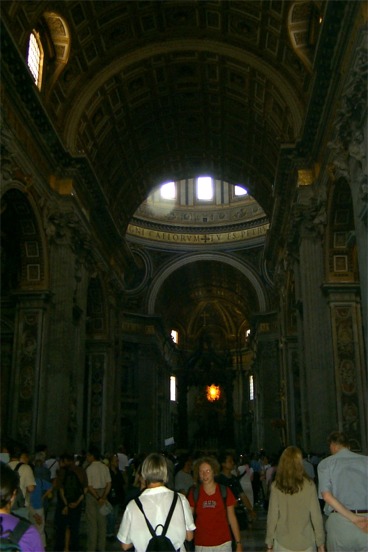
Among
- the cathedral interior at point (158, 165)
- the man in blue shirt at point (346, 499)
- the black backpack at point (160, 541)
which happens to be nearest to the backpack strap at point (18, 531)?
the black backpack at point (160, 541)

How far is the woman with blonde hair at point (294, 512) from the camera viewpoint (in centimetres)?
465

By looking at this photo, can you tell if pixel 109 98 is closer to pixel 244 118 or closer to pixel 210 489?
pixel 244 118

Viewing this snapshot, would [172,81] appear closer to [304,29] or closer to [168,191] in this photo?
[304,29]

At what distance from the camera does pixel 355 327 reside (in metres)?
14.5

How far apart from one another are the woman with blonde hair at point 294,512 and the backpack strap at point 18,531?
7.84ft

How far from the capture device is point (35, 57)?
1527 centimetres

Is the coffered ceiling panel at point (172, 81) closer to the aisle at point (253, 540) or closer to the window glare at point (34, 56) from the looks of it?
the window glare at point (34, 56)

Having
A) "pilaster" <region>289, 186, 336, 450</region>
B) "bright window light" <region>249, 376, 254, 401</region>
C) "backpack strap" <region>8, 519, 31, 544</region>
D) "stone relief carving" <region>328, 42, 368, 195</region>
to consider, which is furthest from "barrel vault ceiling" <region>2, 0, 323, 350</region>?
"bright window light" <region>249, 376, 254, 401</region>

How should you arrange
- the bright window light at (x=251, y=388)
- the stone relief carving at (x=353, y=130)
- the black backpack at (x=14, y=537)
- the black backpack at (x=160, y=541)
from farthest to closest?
the bright window light at (x=251, y=388), the stone relief carving at (x=353, y=130), the black backpack at (x=160, y=541), the black backpack at (x=14, y=537)

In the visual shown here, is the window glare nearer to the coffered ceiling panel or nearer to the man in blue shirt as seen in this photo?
the coffered ceiling panel

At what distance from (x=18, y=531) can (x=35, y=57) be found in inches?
563

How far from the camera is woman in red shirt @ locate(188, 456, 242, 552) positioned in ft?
16.1

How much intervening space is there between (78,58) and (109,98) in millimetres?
2240

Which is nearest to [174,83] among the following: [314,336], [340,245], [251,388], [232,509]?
[340,245]
